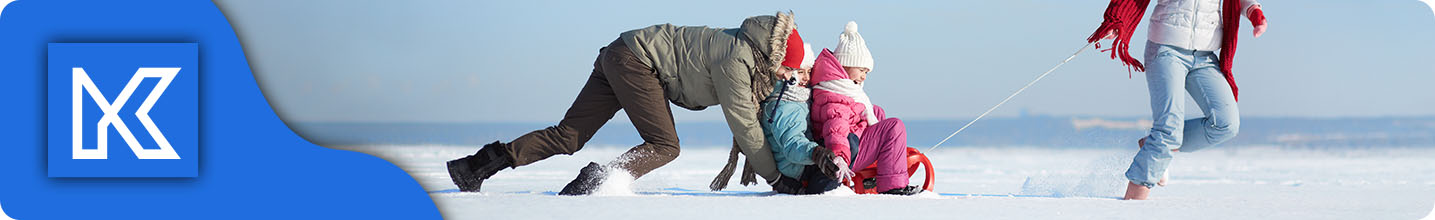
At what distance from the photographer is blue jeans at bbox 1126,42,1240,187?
4.00m

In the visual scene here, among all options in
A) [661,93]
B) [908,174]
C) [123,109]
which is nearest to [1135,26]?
[908,174]

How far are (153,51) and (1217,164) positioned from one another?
6.56m

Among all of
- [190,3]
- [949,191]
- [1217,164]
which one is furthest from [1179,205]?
[1217,164]

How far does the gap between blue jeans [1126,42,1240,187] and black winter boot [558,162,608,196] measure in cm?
187

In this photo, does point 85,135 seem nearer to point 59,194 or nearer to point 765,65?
point 59,194

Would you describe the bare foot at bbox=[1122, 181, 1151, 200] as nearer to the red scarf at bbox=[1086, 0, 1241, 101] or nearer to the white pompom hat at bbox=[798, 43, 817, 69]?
the red scarf at bbox=[1086, 0, 1241, 101]

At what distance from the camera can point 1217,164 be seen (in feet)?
25.1

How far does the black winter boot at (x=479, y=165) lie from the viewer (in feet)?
12.7

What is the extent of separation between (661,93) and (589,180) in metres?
0.37

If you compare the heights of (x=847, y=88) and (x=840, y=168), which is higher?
(x=847, y=88)

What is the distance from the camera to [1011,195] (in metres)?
4.39

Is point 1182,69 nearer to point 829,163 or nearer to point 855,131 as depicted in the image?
point 855,131

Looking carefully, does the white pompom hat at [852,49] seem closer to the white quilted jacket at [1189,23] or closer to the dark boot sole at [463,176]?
the white quilted jacket at [1189,23]

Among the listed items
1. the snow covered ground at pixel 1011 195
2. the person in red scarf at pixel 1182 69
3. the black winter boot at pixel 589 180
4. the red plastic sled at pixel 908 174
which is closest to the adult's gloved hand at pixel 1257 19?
the person in red scarf at pixel 1182 69
